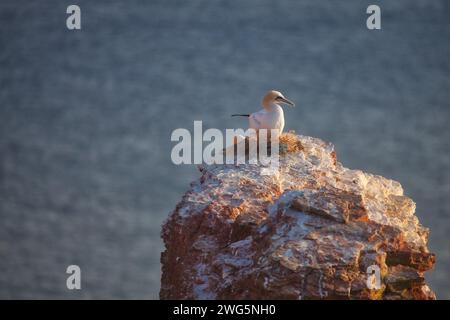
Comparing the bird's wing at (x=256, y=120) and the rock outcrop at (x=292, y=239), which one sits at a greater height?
the bird's wing at (x=256, y=120)

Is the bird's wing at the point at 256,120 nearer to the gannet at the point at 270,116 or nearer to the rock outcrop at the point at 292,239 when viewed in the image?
the gannet at the point at 270,116

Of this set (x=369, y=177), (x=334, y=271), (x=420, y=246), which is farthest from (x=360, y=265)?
(x=369, y=177)

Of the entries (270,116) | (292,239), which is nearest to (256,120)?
(270,116)

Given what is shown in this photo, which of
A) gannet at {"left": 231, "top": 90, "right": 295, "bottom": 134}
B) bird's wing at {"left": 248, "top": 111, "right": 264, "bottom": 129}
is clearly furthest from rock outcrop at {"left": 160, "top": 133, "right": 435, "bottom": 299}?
bird's wing at {"left": 248, "top": 111, "right": 264, "bottom": 129}

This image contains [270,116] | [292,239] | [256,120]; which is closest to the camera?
[292,239]

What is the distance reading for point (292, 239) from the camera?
582 inches

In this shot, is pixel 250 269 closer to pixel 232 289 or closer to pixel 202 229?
pixel 232 289

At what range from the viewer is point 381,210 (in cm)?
1652

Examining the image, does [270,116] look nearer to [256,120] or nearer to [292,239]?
[256,120]

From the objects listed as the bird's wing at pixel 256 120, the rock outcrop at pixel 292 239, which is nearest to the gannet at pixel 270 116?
the bird's wing at pixel 256 120

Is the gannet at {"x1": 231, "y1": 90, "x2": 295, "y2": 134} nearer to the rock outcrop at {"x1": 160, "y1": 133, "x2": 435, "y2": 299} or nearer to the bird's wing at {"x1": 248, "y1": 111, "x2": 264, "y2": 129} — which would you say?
the bird's wing at {"x1": 248, "y1": 111, "x2": 264, "y2": 129}

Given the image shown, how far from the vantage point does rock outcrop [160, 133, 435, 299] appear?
46.5 feet

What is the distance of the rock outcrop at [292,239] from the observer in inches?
558
